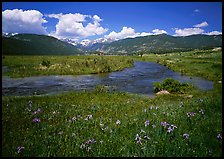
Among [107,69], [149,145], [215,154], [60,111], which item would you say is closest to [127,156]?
[149,145]

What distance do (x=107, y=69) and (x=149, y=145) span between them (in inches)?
1836

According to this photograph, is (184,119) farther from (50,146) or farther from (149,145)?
(50,146)

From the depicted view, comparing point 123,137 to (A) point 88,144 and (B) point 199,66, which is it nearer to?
(A) point 88,144

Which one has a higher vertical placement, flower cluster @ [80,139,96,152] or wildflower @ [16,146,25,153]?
flower cluster @ [80,139,96,152]

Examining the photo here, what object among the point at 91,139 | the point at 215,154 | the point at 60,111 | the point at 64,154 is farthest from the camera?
the point at 60,111

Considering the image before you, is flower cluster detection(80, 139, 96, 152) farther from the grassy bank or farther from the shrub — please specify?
the grassy bank

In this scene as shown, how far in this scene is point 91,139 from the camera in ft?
24.7

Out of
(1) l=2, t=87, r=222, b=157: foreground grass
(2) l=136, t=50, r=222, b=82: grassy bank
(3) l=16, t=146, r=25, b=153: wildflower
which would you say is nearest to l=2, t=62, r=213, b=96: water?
(2) l=136, t=50, r=222, b=82: grassy bank

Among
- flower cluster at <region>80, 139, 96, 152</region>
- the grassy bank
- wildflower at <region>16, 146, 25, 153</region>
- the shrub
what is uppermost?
the grassy bank

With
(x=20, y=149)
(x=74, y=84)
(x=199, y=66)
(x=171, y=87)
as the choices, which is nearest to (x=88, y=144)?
(x=20, y=149)

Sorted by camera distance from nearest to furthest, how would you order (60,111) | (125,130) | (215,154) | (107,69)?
(215,154) < (125,130) < (60,111) < (107,69)

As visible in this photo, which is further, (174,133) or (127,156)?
(174,133)

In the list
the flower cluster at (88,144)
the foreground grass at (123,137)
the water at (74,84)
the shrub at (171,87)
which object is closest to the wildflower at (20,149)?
the foreground grass at (123,137)

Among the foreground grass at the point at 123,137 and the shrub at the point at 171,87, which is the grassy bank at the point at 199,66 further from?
the foreground grass at the point at 123,137
